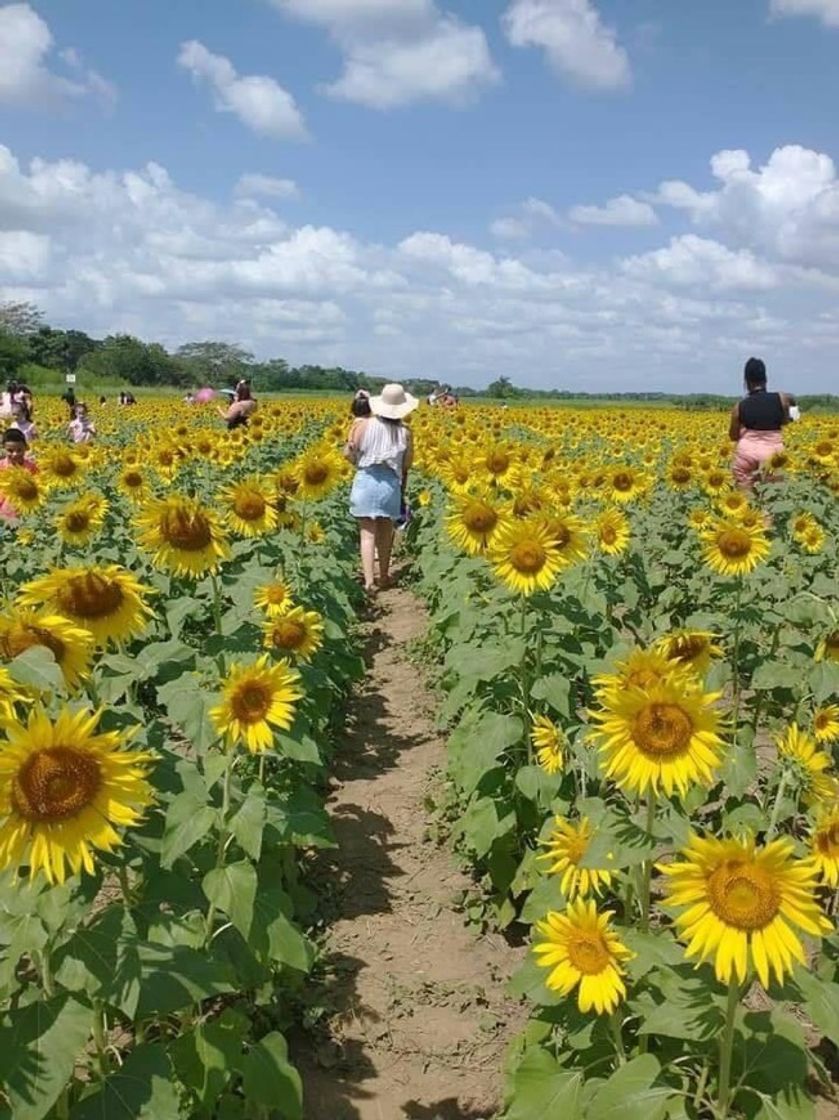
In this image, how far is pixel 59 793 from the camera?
6.69 feet

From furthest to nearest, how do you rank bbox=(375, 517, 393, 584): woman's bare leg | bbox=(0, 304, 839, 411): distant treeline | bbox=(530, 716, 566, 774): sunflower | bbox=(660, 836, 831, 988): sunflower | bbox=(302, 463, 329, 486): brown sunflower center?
bbox=(0, 304, 839, 411): distant treeline, bbox=(375, 517, 393, 584): woman's bare leg, bbox=(302, 463, 329, 486): brown sunflower center, bbox=(530, 716, 566, 774): sunflower, bbox=(660, 836, 831, 988): sunflower

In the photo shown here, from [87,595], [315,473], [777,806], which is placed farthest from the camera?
[315,473]

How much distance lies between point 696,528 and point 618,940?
18.1ft

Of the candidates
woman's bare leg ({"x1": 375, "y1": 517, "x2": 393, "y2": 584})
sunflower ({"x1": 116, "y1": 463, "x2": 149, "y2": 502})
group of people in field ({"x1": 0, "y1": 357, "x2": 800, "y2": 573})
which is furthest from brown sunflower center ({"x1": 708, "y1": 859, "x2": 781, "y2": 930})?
woman's bare leg ({"x1": 375, "y1": 517, "x2": 393, "y2": 584})

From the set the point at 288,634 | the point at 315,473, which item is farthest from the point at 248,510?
the point at 315,473

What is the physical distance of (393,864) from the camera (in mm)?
4695

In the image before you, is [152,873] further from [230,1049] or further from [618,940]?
[618,940]

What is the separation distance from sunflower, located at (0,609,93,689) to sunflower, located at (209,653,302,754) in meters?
0.57

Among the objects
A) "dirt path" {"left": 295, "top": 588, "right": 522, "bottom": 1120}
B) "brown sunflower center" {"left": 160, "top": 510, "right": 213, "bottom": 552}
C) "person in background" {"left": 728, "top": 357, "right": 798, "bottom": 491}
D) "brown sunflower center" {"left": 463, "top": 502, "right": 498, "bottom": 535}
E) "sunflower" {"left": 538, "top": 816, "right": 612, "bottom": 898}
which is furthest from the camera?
"person in background" {"left": 728, "top": 357, "right": 798, "bottom": 491}

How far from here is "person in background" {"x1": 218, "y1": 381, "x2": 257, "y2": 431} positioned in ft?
40.7

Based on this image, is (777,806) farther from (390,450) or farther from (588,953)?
(390,450)

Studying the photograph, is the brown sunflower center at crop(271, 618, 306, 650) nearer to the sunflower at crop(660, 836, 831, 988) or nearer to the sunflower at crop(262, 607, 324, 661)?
the sunflower at crop(262, 607, 324, 661)

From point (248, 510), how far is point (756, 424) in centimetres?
554

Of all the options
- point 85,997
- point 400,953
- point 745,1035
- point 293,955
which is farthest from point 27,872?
point 400,953
